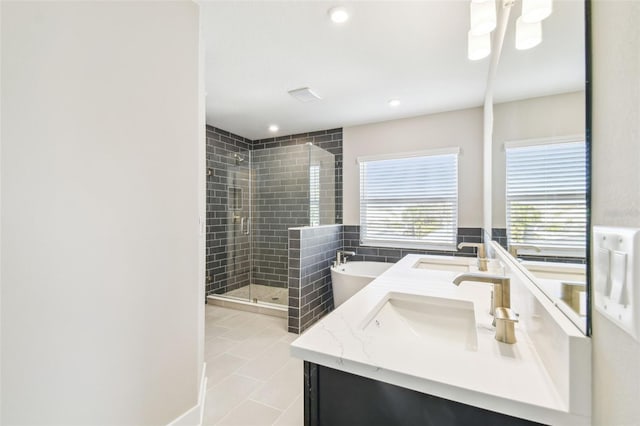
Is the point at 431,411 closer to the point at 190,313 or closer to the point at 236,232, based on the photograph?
the point at 190,313

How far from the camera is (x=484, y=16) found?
4.43 feet

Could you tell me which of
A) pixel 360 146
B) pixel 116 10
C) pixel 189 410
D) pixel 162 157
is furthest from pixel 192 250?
pixel 360 146

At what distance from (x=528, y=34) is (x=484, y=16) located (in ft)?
1.50

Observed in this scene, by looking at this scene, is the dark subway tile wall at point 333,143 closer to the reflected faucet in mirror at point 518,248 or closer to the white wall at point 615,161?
the reflected faucet in mirror at point 518,248

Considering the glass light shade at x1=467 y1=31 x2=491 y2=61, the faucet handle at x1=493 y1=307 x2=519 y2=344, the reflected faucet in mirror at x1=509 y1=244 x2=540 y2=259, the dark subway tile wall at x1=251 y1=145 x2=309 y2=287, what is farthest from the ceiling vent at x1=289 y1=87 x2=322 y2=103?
the faucet handle at x1=493 y1=307 x2=519 y2=344

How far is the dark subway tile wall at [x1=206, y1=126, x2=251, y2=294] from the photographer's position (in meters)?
3.94

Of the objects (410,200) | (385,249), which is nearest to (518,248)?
(410,200)

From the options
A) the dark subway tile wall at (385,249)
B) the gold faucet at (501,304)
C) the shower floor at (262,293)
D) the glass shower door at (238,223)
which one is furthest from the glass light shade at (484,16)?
the shower floor at (262,293)

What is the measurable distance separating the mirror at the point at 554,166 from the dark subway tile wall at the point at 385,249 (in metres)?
2.51

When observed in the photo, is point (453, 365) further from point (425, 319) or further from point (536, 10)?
point (536, 10)

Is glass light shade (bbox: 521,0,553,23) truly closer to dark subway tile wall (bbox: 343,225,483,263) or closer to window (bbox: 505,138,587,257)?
window (bbox: 505,138,587,257)

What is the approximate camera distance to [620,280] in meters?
0.37

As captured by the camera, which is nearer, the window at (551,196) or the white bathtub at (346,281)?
the window at (551,196)

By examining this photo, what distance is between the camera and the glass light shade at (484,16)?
1.32 m
